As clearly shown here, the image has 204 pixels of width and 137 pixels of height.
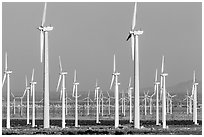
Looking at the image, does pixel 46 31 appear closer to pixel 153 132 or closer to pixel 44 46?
pixel 44 46

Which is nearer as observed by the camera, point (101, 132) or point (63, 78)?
point (101, 132)

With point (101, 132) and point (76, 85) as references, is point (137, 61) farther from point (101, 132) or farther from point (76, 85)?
point (76, 85)

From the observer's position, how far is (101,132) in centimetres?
5194

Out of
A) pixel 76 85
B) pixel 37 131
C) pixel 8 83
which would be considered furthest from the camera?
pixel 76 85

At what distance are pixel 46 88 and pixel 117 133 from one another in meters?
4.89

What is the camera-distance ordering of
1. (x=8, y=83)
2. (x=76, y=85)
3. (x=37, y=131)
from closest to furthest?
(x=37, y=131), (x=8, y=83), (x=76, y=85)

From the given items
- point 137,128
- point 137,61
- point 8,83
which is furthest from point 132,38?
point 8,83

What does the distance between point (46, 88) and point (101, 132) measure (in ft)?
13.8

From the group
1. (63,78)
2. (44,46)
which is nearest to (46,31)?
(44,46)

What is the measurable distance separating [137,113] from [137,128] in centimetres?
131

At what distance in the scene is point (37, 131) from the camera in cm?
5066

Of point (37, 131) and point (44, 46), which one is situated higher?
point (44, 46)

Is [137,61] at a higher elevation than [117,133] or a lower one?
higher

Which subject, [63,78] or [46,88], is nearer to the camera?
[46,88]
